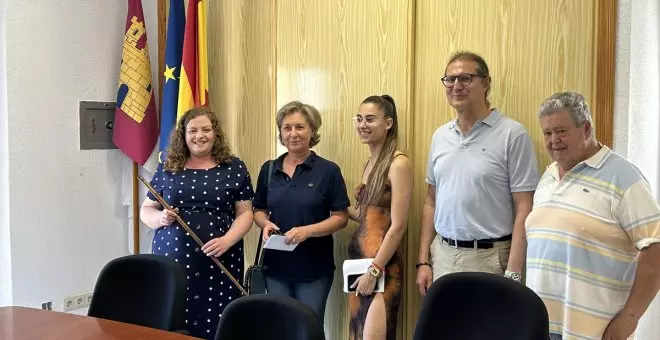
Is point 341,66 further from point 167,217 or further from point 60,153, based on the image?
point 60,153

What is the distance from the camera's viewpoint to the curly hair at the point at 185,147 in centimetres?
310

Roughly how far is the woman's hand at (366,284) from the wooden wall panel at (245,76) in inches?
46.0

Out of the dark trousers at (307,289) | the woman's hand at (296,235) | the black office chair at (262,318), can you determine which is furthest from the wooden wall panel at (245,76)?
the black office chair at (262,318)

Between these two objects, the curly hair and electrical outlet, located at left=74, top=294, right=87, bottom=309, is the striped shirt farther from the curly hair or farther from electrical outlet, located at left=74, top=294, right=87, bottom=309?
electrical outlet, located at left=74, top=294, right=87, bottom=309

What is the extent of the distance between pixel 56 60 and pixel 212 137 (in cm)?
129

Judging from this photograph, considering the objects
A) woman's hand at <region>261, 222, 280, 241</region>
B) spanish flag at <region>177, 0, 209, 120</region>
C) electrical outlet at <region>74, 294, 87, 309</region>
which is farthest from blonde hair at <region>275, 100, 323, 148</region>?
electrical outlet at <region>74, 294, 87, 309</region>

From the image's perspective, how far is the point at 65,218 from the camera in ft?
12.2

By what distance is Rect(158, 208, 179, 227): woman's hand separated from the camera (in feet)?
9.79

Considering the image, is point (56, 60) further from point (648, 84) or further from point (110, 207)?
point (648, 84)

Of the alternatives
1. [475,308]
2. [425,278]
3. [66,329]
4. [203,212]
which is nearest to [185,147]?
[203,212]

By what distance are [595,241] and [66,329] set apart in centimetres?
182

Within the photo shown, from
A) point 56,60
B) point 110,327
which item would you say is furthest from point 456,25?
point 56,60

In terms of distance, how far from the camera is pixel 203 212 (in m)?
3.05

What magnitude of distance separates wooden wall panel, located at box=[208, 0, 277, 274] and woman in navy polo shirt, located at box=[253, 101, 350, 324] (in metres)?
Answer: 0.65
